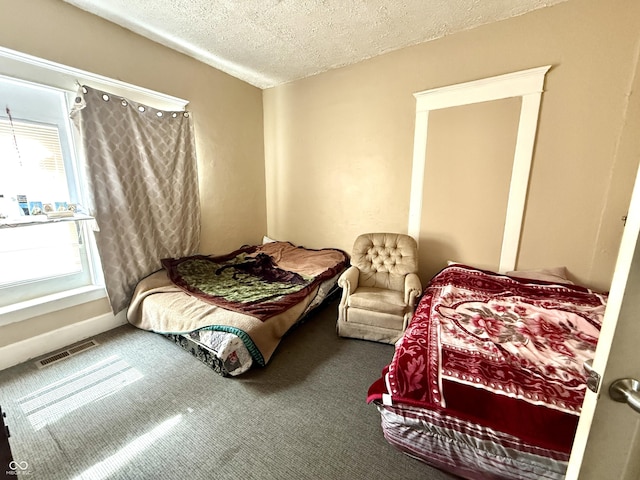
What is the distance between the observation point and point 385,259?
2.65 metres

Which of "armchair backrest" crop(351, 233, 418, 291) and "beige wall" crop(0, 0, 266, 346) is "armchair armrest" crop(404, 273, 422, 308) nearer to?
"armchair backrest" crop(351, 233, 418, 291)

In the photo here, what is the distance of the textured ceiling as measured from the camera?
6.51 feet

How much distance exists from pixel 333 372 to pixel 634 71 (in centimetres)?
300

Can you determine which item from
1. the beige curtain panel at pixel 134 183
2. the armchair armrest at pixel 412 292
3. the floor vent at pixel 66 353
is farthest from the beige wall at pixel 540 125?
the floor vent at pixel 66 353

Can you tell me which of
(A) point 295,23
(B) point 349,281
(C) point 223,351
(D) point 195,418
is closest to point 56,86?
(A) point 295,23

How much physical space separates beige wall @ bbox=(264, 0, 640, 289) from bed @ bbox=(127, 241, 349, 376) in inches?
33.4

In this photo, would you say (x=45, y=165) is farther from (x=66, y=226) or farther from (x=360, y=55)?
(x=360, y=55)

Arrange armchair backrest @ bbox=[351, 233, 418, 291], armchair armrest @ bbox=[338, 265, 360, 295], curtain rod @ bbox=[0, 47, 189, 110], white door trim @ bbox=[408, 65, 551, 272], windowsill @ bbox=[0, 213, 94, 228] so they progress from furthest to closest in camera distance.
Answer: armchair backrest @ bbox=[351, 233, 418, 291]
armchair armrest @ bbox=[338, 265, 360, 295]
white door trim @ bbox=[408, 65, 551, 272]
curtain rod @ bbox=[0, 47, 189, 110]
windowsill @ bbox=[0, 213, 94, 228]

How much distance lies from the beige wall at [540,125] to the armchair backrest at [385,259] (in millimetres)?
323

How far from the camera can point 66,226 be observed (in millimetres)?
2238

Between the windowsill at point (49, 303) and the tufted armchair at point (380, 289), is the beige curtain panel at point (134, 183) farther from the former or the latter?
the tufted armchair at point (380, 289)

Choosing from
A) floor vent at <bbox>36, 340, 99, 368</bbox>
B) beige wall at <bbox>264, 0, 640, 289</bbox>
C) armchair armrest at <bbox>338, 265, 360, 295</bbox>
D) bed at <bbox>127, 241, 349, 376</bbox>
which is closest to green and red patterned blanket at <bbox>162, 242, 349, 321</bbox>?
bed at <bbox>127, 241, 349, 376</bbox>

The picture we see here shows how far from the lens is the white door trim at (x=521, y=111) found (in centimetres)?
210

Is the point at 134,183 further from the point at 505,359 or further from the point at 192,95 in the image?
the point at 505,359
